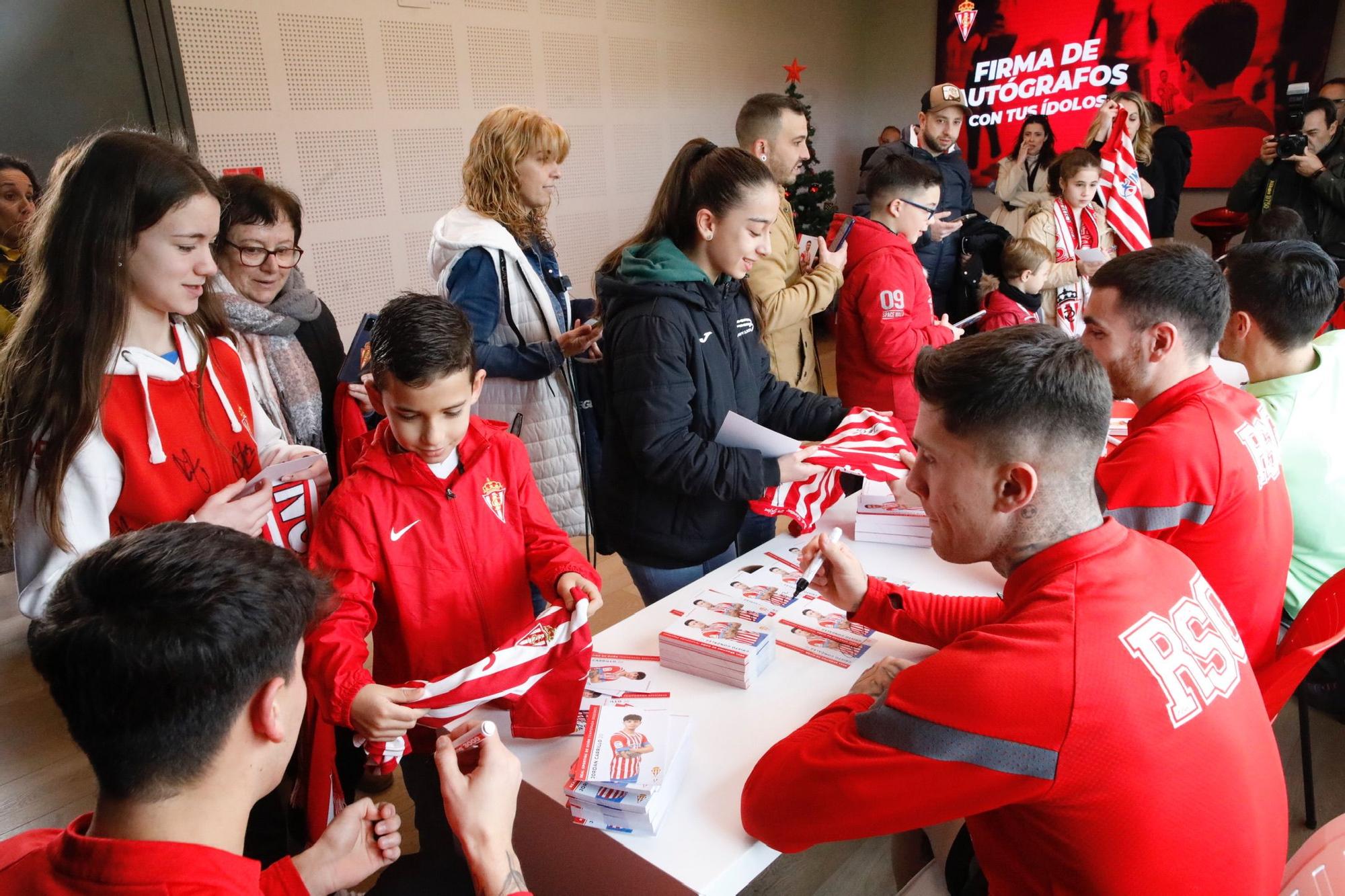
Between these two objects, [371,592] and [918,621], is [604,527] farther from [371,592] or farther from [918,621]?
[918,621]

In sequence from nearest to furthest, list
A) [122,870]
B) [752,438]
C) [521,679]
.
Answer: [122,870] < [521,679] < [752,438]

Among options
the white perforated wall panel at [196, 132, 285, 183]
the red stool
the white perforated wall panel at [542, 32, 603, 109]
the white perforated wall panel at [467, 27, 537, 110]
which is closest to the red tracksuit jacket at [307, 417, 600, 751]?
the white perforated wall panel at [196, 132, 285, 183]

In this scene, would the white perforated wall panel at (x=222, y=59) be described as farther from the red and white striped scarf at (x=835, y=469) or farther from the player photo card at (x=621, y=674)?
→ the player photo card at (x=621, y=674)

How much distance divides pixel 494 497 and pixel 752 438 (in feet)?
2.17

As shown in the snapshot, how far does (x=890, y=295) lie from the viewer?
10.4ft

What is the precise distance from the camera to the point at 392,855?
1284 millimetres

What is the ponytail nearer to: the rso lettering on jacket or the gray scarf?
the gray scarf

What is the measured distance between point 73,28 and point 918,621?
14.9 feet

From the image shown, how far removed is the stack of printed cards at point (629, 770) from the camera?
1305 mm

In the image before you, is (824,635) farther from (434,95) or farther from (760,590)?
(434,95)

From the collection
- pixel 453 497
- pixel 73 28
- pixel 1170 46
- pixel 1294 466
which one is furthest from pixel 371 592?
pixel 1170 46

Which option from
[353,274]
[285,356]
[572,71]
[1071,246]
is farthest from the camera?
[572,71]

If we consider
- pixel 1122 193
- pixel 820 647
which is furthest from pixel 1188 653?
pixel 1122 193

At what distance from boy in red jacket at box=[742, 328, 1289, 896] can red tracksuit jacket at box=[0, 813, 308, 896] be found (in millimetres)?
712
